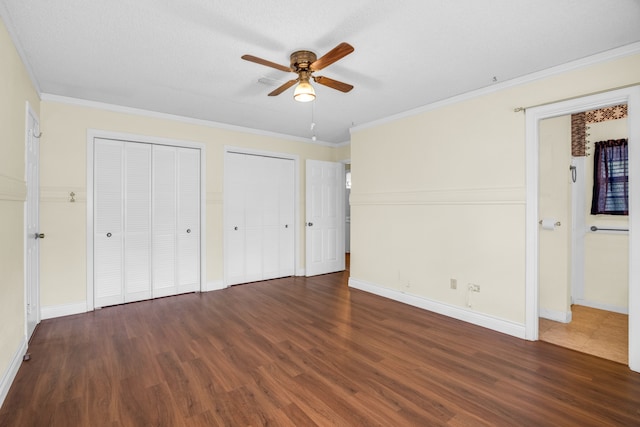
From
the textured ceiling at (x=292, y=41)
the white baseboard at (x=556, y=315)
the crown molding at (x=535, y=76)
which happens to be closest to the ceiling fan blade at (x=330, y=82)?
the textured ceiling at (x=292, y=41)

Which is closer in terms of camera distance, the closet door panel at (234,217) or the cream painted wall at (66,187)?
the cream painted wall at (66,187)

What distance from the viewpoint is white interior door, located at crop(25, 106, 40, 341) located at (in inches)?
113

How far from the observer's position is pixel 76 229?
12.0ft

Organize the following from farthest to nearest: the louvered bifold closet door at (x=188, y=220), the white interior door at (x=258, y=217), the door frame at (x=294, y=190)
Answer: the white interior door at (x=258, y=217), the door frame at (x=294, y=190), the louvered bifold closet door at (x=188, y=220)

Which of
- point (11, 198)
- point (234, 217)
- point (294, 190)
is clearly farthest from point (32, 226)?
point (294, 190)

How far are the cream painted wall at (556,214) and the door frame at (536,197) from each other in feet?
2.22

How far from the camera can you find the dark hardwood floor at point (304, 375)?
1.89 metres

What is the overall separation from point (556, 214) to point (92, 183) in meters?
5.54

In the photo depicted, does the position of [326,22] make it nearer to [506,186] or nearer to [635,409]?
[506,186]

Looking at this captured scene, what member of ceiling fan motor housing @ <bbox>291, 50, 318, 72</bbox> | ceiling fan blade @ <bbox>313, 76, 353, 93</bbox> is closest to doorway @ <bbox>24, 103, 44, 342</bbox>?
ceiling fan motor housing @ <bbox>291, 50, 318, 72</bbox>

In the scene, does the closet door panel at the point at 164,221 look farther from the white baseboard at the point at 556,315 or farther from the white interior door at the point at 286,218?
the white baseboard at the point at 556,315

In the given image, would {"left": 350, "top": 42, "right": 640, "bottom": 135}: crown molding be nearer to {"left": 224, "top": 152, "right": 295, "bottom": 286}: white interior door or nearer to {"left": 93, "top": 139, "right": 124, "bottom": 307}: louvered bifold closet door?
{"left": 224, "top": 152, "right": 295, "bottom": 286}: white interior door

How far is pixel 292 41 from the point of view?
7.85 feet

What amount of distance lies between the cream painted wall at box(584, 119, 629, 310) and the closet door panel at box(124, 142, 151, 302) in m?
5.78
